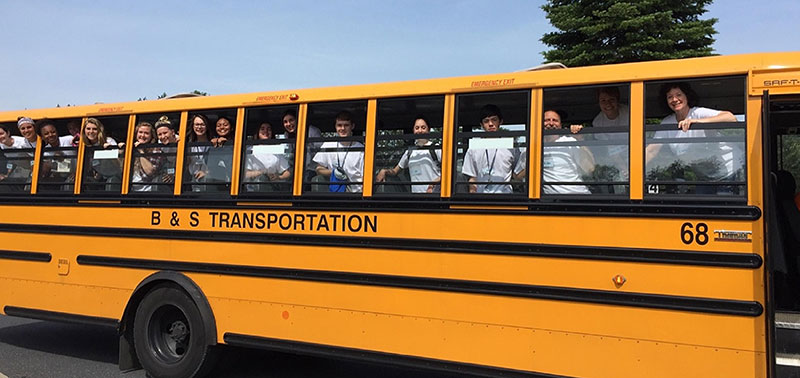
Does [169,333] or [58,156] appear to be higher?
[58,156]

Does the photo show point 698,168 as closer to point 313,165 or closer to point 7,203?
point 313,165

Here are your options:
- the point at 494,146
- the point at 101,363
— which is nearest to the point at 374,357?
the point at 494,146

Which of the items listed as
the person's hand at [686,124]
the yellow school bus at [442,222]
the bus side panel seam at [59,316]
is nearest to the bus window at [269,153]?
the yellow school bus at [442,222]

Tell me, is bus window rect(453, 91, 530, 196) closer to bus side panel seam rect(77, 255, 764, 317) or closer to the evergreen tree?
bus side panel seam rect(77, 255, 764, 317)

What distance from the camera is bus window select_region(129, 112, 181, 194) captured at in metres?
5.56

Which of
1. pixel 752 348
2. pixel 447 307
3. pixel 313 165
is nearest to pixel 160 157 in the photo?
pixel 313 165

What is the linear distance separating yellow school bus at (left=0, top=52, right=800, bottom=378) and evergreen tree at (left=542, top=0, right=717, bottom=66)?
1316cm

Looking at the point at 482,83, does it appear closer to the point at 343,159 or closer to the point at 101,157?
the point at 343,159

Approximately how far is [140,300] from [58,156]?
1.71m

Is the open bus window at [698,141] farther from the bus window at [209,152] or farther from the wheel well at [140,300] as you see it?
the wheel well at [140,300]

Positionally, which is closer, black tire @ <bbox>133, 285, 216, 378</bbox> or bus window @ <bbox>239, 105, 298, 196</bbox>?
bus window @ <bbox>239, 105, 298, 196</bbox>

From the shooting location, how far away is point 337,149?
4961 millimetres

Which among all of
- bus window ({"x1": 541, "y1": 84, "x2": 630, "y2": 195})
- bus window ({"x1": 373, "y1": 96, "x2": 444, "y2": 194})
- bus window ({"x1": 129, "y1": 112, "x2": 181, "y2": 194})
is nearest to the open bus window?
bus window ({"x1": 541, "y1": 84, "x2": 630, "y2": 195})

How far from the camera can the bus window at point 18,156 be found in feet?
20.3
